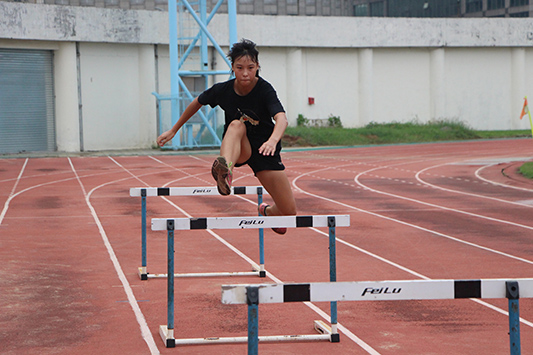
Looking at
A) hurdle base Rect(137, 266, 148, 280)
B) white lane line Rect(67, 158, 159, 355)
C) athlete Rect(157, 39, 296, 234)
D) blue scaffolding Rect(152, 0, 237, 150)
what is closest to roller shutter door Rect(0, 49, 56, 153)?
blue scaffolding Rect(152, 0, 237, 150)

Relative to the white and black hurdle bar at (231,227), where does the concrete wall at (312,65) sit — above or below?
above

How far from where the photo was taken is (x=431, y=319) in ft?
20.5

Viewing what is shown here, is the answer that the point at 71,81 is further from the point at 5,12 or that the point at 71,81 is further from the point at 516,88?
the point at 516,88

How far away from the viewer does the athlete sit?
5613 mm

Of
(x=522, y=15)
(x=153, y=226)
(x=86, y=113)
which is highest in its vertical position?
(x=522, y=15)

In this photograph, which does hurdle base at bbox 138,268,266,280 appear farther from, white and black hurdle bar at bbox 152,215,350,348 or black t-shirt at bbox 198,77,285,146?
black t-shirt at bbox 198,77,285,146

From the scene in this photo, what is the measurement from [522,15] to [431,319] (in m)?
55.4

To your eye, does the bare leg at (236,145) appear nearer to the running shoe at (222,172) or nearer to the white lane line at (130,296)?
the running shoe at (222,172)

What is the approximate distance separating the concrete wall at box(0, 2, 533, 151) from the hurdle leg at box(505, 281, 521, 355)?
27.6m

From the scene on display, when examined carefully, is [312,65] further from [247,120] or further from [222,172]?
[222,172]

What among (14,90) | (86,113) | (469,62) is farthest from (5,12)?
(469,62)

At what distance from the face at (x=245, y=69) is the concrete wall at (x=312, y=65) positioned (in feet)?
80.6

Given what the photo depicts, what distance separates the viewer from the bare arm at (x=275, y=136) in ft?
16.1

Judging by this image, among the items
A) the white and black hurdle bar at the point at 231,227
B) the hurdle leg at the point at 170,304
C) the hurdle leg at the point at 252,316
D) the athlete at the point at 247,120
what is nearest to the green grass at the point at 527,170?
the athlete at the point at 247,120
